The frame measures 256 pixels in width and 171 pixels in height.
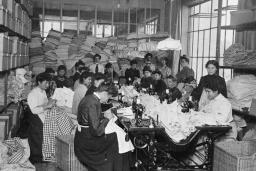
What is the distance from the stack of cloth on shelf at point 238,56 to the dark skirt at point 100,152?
274cm

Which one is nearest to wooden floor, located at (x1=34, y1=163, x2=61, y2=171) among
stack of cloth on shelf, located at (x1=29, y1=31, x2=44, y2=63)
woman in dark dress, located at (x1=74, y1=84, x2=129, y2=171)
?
woman in dark dress, located at (x1=74, y1=84, x2=129, y2=171)

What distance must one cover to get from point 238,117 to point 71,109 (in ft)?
8.29

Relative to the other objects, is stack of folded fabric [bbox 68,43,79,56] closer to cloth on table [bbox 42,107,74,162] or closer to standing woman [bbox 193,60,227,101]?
standing woman [bbox 193,60,227,101]

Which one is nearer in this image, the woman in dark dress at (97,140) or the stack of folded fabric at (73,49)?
the woman in dark dress at (97,140)

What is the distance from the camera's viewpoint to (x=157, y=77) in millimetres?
8156

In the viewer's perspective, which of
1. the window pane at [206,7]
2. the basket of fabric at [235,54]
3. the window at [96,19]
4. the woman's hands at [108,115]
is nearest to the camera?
the woman's hands at [108,115]

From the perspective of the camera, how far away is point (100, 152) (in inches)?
166

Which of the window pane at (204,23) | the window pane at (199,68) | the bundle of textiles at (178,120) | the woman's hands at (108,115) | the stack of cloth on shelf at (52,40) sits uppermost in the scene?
the window pane at (204,23)

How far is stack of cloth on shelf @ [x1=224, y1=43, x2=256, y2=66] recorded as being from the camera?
6018 mm

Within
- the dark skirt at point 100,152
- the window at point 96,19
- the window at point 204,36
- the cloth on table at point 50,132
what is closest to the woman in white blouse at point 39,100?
the cloth on table at point 50,132

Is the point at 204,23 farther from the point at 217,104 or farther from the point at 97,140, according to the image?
the point at 97,140

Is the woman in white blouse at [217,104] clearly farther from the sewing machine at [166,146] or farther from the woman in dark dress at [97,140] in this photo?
the woman in dark dress at [97,140]

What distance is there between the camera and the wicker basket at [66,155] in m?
4.79

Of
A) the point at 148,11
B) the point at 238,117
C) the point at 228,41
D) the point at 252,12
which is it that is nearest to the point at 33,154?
the point at 238,117
